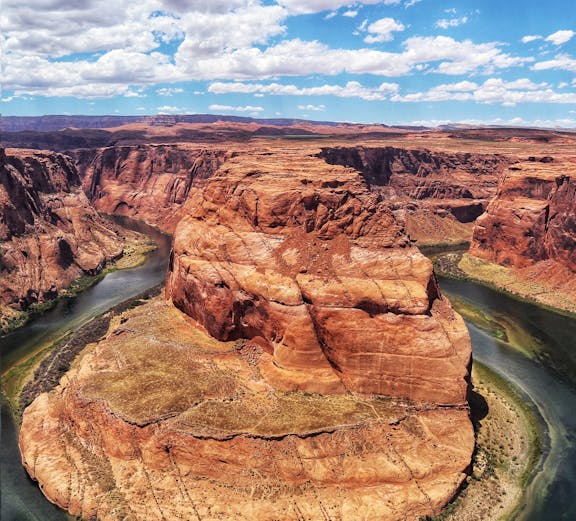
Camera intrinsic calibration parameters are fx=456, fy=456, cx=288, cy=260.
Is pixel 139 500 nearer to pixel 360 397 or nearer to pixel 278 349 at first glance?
pixel 278 349

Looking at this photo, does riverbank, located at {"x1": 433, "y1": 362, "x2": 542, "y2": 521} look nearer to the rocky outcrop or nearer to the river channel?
the river channel

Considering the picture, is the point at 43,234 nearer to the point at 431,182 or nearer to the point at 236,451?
the point at 236,451

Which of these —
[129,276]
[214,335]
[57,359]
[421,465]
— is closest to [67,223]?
[129,276]

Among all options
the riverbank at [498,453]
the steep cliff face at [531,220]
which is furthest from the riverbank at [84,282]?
the steep cliff face at [531,220]

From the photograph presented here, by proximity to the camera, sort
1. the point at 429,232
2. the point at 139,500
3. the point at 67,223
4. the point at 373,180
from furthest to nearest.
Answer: the point at 373,180 → the point at 429,232 → the point at 67,223 → the point at 139,500

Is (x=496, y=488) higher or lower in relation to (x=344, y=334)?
lower

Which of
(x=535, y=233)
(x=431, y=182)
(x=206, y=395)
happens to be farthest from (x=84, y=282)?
(x=431, y=182)
